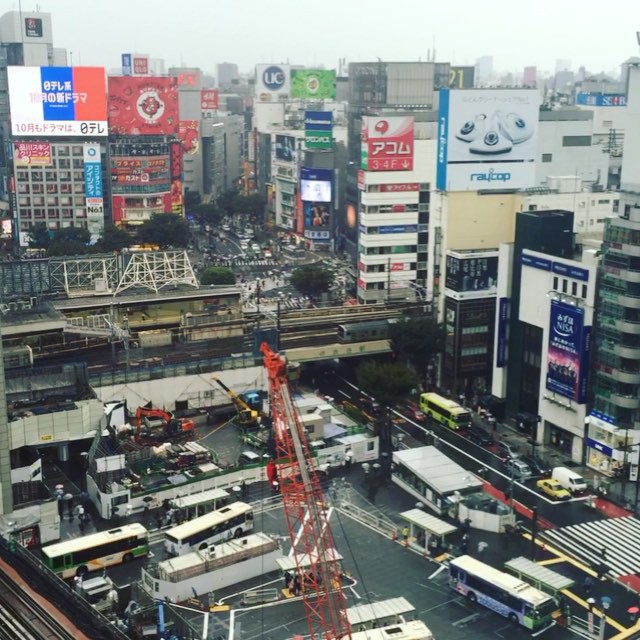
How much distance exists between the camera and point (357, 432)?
45.1 metres

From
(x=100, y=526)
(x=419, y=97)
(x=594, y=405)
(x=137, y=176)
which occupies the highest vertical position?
(x=419, y=97)

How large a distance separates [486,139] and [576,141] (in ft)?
76.9

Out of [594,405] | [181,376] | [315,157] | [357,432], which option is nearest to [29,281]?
[181,376]

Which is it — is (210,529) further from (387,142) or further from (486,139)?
(387,142)

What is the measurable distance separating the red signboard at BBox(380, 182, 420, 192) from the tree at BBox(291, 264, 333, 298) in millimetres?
9266

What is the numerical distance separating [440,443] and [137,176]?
203ft

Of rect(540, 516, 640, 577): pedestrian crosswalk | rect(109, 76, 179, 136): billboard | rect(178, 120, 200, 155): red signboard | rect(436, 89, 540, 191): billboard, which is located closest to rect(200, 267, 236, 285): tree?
rect(436, 89, 540, 191): billboard

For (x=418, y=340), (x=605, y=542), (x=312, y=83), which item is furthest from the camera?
(x=312, y=83)

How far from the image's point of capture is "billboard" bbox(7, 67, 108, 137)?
95.2 metres

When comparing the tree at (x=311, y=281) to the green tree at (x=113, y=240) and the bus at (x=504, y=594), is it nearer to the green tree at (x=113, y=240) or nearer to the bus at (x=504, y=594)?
the green tree at (x=113, y=240)

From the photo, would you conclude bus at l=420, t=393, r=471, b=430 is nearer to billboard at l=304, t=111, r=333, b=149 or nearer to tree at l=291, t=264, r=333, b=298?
tree at l=291, t=264, r=333, b=298

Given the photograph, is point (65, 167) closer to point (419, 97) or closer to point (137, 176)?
point (137, 176)

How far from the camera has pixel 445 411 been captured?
47969 millimetres

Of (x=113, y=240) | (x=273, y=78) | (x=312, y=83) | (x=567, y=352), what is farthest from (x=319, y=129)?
(x=567, y=352)
